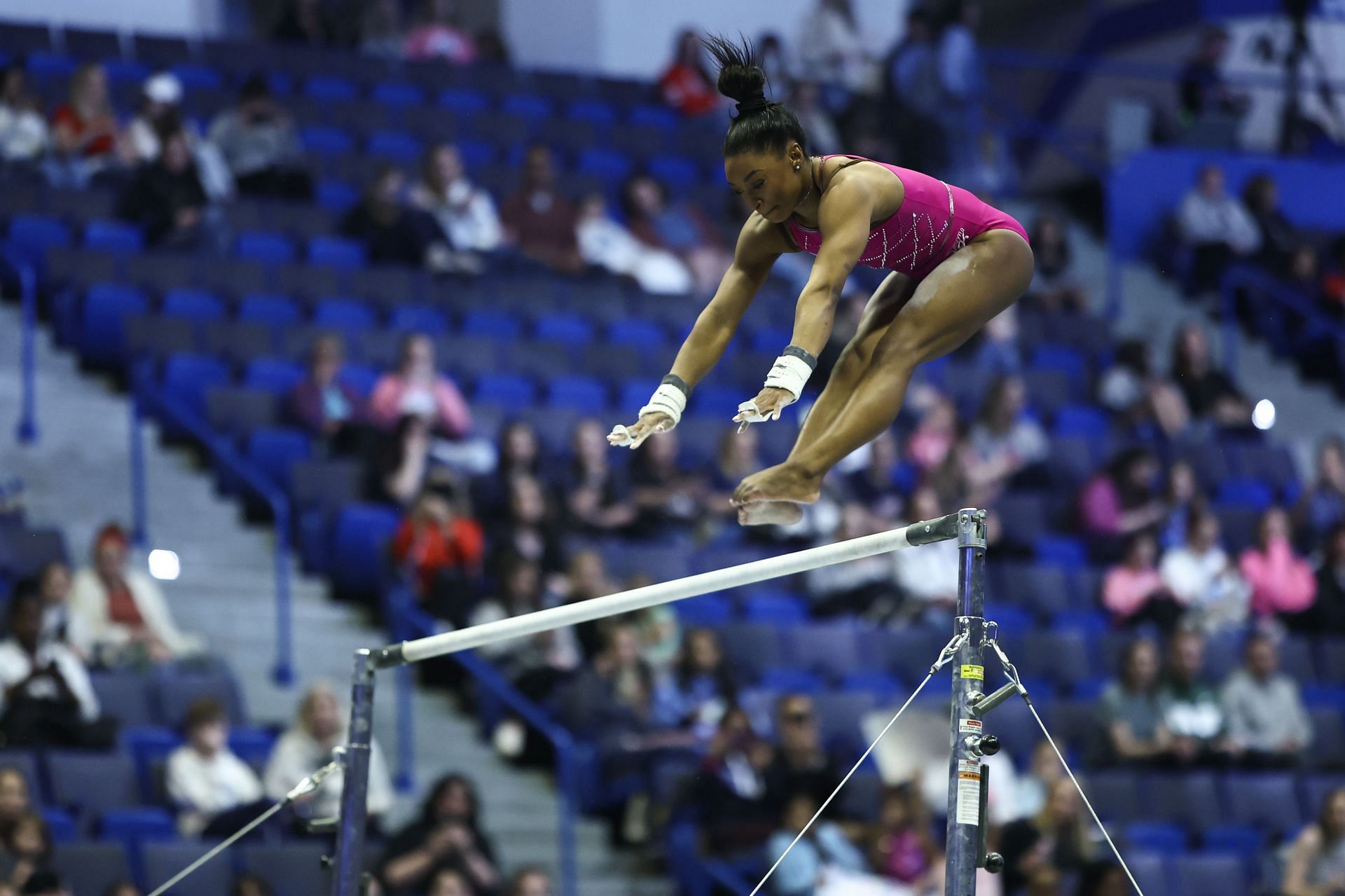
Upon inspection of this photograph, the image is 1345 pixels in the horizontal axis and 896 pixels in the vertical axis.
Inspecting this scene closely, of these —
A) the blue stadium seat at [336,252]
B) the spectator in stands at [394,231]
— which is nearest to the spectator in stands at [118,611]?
Answer: the blue stadium seat at [336,252]

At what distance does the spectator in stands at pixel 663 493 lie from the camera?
344 inches

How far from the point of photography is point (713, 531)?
879cm

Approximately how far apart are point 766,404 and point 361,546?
187 inches

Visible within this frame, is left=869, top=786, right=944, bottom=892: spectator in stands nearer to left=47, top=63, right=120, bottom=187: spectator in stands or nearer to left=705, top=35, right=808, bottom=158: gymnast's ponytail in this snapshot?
left=705, top=35, right=808, bottom=158: gymnast's ponytail

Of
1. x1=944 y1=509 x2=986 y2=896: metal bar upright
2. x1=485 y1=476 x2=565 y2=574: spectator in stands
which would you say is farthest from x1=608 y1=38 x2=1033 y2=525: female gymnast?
x1=485 y1=476 x2=565 y2=574: spectator in stands

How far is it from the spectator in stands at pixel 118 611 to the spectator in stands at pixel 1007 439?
447cm

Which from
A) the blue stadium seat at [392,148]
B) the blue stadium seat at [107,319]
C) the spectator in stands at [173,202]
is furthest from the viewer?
the blue stadium seat at [392,148]

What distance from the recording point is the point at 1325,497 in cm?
1048

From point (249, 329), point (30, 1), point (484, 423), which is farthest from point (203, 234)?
point (30, 1)

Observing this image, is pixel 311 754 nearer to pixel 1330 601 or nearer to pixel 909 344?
pixel 909 344

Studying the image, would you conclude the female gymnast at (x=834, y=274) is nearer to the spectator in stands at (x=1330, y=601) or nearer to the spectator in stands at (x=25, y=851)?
the spectator in stands at (x=25, y=851)

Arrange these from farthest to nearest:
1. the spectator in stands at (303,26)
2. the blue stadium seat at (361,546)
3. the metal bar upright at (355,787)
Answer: the spectator in stands at (303,26) → the blue stadium seat at (361,546) → the metal bar upright at (355,787)

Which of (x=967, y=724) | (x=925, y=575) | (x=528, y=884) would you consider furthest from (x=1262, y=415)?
(x=967, y=724)

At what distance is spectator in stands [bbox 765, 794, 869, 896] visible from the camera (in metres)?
6.86
